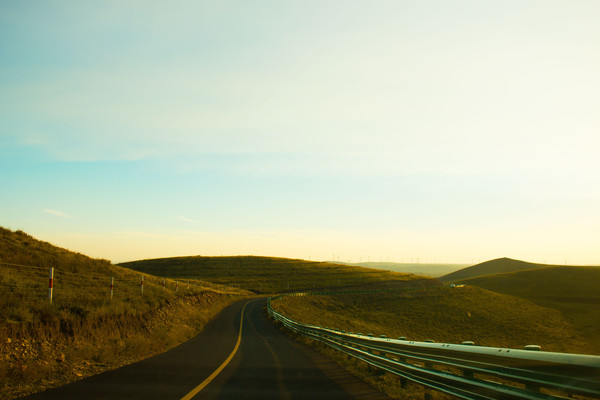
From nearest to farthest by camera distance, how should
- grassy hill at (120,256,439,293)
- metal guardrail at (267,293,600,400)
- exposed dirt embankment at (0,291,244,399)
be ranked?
metal guardrail at (267,293,600,400), exposed dirt embankment at (0,291,244,399), grassy hill at (120,256,439,293)

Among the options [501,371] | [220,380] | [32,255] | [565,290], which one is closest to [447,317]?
[565,290]

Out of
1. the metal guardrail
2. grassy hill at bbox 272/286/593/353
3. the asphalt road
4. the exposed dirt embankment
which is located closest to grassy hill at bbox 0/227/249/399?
the exposed dirt embankment

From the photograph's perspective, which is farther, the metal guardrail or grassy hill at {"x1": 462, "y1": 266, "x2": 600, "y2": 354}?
grassy hill at {"x1": 462, "y1": 266, "x2": 600, "y2": 354}

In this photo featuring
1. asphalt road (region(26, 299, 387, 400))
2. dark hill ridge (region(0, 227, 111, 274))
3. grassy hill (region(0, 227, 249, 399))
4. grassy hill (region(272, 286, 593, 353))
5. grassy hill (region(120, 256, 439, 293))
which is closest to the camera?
asphalt road (region(26, 299, 387, 400))

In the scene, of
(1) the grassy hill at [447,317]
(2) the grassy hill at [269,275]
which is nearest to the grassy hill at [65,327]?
(1) the grassy hill at [447,317]

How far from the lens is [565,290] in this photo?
311ft

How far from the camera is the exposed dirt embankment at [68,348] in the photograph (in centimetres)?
873

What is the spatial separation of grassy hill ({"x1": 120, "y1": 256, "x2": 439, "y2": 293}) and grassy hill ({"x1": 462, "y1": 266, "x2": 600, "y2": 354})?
19.0 meters

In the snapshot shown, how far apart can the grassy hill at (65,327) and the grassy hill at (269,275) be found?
71.7m

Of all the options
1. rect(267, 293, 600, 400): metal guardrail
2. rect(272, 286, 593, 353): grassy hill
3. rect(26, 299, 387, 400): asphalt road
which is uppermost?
rect(267, 293, 600, 400): metal guardrail

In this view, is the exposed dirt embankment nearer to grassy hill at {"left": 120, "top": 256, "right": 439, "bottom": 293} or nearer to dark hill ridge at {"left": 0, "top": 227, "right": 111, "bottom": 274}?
dark hill ridge at {"left": 0, "top": 227, "right": 111, "bottom": 274}

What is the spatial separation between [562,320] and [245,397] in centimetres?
7126

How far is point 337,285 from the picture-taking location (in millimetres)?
102938

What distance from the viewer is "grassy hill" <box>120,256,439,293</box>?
102750 millimetres
